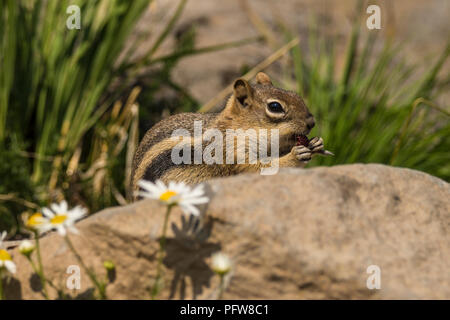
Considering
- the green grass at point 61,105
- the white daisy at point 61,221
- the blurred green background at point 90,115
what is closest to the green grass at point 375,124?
the blurred green background at point 90,115

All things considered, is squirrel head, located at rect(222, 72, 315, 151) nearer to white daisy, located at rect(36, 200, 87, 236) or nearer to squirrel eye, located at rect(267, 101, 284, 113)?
squirrel eye, located at rect(267, 101, 284, 113)

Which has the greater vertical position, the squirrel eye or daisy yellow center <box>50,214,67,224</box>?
the squirrel eye

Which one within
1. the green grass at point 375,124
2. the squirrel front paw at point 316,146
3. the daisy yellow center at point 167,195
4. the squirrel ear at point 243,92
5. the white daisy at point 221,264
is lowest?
the white daisy at point 221,264

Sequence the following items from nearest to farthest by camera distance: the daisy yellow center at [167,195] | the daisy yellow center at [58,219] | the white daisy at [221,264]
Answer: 1. the white daisy at [221,264]
2. the daisy yellow center at [167,195]
3. the daisy yellow center at [58,219]

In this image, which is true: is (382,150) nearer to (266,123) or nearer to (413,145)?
(413,145)

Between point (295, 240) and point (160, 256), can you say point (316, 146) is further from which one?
point (160, 256)

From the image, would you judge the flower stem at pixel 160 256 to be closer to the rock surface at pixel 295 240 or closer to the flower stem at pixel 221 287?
the rock surface at pixel 295 240

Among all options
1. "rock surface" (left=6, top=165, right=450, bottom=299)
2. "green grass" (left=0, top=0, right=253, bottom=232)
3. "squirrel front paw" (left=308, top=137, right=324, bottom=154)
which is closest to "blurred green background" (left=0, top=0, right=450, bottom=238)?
"green grass" (left=0, top=0, right=253, bottom=232)
